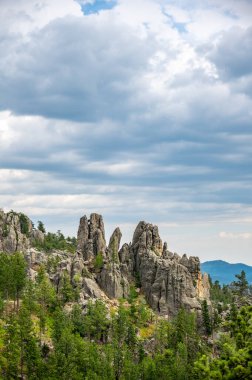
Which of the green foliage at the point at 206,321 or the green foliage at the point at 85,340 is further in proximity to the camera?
the green foliage at the point at 206,321

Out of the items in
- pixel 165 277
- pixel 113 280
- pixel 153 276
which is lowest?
pixel 113 280

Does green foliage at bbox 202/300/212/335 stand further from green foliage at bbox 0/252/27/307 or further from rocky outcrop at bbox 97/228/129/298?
green foliage at bbox 0/252/27/307

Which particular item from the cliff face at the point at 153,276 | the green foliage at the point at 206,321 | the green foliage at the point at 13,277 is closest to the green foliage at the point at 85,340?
the green foliage at the point at 13,277

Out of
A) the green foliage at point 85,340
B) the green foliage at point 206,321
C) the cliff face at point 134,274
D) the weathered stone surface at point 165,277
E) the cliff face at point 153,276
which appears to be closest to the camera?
the green foliage at point 85,340

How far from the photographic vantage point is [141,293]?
182 m

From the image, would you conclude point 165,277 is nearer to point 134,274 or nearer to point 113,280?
point 134,274

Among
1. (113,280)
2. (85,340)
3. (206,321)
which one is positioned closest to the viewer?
(85,340)

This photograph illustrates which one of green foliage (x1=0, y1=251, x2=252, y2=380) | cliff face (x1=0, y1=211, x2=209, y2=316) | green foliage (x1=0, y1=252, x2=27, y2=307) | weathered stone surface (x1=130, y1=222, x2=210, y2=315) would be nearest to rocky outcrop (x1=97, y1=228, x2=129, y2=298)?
cliff face (x1=0, y1=211, x2=209, y2=316)

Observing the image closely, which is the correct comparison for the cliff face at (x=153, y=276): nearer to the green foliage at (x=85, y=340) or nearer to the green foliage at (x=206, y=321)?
the green foliage at (x=85, y=340)

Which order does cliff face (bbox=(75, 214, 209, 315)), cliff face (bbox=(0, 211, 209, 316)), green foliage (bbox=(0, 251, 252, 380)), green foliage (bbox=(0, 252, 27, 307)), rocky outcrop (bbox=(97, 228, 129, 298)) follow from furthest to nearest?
1. rocky outcrop (bbox=(97, 228, 129, 298))
2. cliff face (bbox=(75, 214, 209, 315))
3. cliff face (bbox=(0, 211, 209, 316))
4. green foliage (bbox=(0, 252, 27, 307))
5. green foliage (bbox=(0, 251, 252, 380))

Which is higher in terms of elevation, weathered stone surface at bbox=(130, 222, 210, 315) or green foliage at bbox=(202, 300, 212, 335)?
weathered stone surface at bbox=(130, 222, 210, 315)

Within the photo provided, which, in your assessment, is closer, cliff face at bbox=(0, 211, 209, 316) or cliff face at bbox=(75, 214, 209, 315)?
cliff face at bbox=(0, 211, 209, 316)

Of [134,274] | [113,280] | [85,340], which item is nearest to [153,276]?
[134,274]

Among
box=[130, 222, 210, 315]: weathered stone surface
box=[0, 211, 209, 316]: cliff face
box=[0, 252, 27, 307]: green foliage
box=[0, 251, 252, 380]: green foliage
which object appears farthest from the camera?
box=[130, 222, 210, 315]: weathered stone surface
